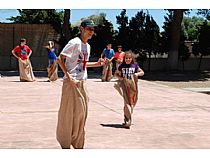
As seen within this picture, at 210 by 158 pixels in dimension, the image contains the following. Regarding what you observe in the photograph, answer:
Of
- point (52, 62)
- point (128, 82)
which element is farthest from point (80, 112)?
point (52, 62)

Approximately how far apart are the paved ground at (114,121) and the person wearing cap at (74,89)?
2.69ft

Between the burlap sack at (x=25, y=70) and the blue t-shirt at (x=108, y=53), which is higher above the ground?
the blue t-shirt at (x=108, y=53)

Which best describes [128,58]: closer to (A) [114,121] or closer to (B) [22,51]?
(A) [114,121]

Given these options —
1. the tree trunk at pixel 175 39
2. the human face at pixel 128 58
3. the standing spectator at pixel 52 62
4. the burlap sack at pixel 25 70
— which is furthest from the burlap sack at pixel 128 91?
the tree trunk at pixel 175 39

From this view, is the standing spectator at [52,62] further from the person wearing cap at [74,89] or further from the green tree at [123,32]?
the person wearing cap at [74,89]

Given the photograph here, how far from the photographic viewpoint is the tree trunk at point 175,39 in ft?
91.2

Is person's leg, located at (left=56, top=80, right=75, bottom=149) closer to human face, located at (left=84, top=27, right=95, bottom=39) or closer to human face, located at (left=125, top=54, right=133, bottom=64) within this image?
human face, located at (left=84, top=27, right=95, bottom=39)

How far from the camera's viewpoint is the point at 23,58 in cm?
1898

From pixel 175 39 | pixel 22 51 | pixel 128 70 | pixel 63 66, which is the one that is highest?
pixel 63 66

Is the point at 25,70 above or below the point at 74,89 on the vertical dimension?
below

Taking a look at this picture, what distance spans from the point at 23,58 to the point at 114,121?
10135mm

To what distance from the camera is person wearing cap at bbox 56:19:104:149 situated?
609 centimetres

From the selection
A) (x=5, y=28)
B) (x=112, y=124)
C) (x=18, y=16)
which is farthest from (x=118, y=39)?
(x=112, y=124)
